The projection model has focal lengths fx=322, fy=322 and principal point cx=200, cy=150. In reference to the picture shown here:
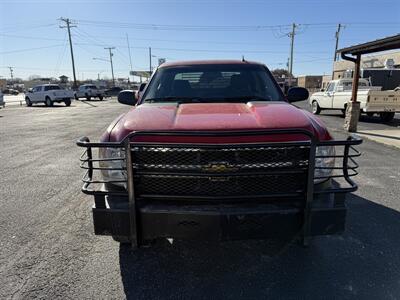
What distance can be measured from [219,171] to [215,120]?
0.45m

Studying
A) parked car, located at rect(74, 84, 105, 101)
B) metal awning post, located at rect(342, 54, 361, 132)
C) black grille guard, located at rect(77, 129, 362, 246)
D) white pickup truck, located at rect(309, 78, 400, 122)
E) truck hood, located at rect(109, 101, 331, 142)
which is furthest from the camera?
parked car, located at rect(74, 84, 105, 101)

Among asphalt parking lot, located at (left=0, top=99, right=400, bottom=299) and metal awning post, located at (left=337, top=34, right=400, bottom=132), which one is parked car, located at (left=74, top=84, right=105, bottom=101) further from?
asphalt parking lot, located at (left=0, top=99, right=400, bottom=299)

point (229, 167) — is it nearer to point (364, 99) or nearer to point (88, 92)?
point (364, 99)

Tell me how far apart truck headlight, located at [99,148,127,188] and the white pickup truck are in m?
13.7

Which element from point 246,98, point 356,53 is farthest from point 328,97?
point 246,98

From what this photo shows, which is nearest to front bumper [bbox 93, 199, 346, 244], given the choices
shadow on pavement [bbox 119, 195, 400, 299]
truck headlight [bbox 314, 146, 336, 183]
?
truck headlight [bbox 314, 146, 336, 183]

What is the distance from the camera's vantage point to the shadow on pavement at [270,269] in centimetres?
265

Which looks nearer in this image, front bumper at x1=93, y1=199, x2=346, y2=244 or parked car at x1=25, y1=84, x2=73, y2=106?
front bumper at x1=93, y1=199, x2=346, y2=244

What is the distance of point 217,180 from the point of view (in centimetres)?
247

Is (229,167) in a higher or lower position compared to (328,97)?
higher

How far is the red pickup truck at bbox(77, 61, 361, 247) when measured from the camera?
2387mm

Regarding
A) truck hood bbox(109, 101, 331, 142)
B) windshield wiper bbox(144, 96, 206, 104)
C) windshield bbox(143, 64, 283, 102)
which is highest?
windshield bbox(143, 64, 283, 102)

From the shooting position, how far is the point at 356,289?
2.67m

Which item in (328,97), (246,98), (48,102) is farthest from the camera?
(48,102)
